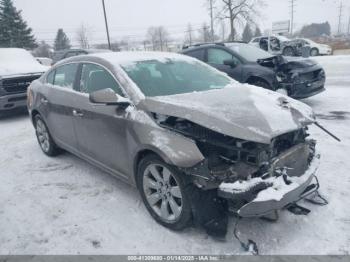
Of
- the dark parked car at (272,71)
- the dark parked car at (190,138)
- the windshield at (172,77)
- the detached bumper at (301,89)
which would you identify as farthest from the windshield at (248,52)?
the dark parked car at (190,138)

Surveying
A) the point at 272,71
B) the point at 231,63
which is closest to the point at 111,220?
the point at 231,63

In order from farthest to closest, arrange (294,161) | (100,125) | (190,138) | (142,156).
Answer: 1. (100,125)
2. (142,156)
3. (294,161)
4. (190,138)

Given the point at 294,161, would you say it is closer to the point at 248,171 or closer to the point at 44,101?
the point at 248,171

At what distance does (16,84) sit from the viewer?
8.54m

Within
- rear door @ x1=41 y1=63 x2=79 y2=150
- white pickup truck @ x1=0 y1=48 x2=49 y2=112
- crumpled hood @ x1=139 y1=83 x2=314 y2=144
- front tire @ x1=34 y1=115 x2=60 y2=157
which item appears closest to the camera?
crumpled hood @ x1=139 y1=83 x2=314 y2=144

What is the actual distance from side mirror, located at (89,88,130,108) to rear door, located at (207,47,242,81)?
478 cm

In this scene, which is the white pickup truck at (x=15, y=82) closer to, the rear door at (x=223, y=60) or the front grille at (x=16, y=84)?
the front grille at (x=16, y=84)

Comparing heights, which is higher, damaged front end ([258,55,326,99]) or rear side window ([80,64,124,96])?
rear side window ([80,64,124,96])

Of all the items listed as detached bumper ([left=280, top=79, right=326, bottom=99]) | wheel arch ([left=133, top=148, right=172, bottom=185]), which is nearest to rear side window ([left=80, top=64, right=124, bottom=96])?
wheel arch ([left=133, top=148, right=172, bottom=185])

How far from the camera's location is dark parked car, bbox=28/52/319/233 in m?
2.76

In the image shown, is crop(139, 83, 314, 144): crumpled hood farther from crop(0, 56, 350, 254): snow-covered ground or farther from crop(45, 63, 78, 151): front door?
→ crop(45, 63, 78, 151): front door

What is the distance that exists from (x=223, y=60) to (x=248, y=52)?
74 centimetres

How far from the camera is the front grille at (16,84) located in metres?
8.38

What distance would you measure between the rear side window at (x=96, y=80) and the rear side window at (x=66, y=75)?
0.28 m
